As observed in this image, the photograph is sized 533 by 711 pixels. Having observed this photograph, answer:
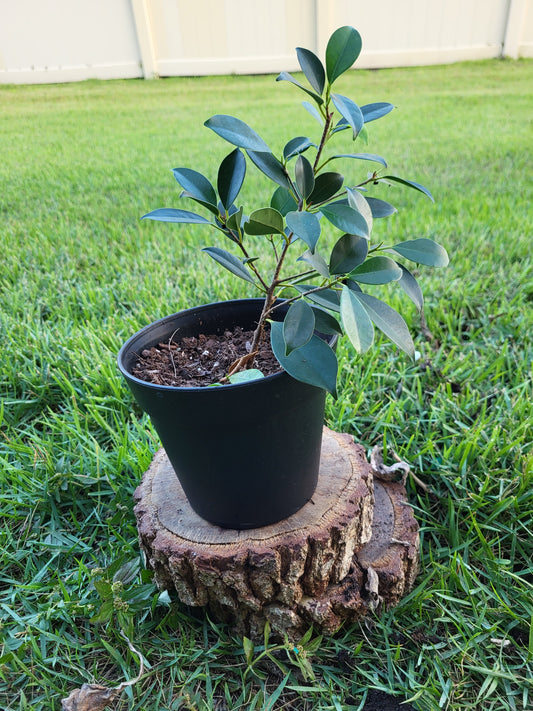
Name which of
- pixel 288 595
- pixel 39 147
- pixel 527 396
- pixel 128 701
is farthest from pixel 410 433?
pixel 39 147

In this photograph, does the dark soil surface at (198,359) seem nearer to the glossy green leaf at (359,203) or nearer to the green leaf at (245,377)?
the green leaf at (245,377)

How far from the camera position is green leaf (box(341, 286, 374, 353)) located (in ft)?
1.59

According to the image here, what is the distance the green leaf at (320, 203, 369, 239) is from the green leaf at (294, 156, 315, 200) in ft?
0.17

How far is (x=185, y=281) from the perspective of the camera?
5.67 ft

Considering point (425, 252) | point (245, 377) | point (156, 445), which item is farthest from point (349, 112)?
point (156, 445)

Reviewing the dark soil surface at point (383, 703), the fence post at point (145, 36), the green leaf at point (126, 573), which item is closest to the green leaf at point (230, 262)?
the green leaf at point (126, 573)

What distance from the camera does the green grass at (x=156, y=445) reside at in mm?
711

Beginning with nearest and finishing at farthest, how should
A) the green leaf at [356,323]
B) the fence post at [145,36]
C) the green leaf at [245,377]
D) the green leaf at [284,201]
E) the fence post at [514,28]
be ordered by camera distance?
the green leaf at [356,323] → the green leaf at [245,377] → the green leaf at [284,201] → the fence post at [145,36] → the fence post at [514,28]

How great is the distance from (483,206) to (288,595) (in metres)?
2.18

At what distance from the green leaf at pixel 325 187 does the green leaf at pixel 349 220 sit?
8 centimetres

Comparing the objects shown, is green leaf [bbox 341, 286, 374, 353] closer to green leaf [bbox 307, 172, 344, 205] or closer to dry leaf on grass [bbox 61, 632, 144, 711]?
green leaf [bbox 307, 172, 344, 205]

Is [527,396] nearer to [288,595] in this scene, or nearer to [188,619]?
[288,595]

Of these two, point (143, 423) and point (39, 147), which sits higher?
point (39, 147)

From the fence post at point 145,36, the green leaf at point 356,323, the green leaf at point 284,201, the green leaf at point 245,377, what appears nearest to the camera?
the green leaf at point 356,323
